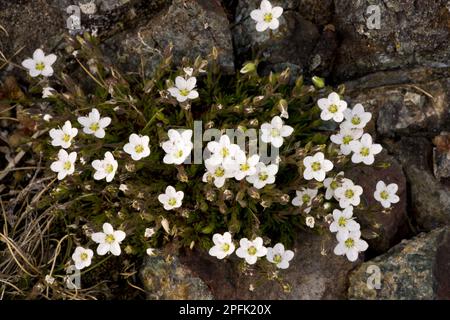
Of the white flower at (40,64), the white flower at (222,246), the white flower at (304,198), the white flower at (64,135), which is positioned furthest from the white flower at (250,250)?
the white flower at (40,64)

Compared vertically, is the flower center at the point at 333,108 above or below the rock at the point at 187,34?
below

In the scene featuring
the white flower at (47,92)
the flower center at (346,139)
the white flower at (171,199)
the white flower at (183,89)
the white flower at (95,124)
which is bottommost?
the white flower at (171,199)

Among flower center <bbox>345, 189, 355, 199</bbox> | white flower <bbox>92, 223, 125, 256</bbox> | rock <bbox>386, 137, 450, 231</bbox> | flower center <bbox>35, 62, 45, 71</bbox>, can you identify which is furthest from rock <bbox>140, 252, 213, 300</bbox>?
rock <bbox>386, 137, 450, 231</bbox>

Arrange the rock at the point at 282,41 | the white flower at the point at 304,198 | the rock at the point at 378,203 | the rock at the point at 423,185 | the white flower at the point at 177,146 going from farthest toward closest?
the rock at the point at 282,41, the rock at the point at 423,185, the rock at the point at 378,203, the white flower at the point at 304,198, the white flower at the point at 177,146

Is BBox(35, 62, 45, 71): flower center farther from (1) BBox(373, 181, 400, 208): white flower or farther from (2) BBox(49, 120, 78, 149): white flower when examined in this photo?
(1) BBox(373, 181, 400, 208): white flower

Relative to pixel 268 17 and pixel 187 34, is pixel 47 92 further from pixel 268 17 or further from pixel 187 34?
pixel 268 17

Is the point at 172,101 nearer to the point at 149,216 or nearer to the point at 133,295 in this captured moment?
the point at 149,216

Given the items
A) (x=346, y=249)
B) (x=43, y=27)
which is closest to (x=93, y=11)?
(x=43, y=27)

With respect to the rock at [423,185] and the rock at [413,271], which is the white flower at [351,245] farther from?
the rock at [423,185]
